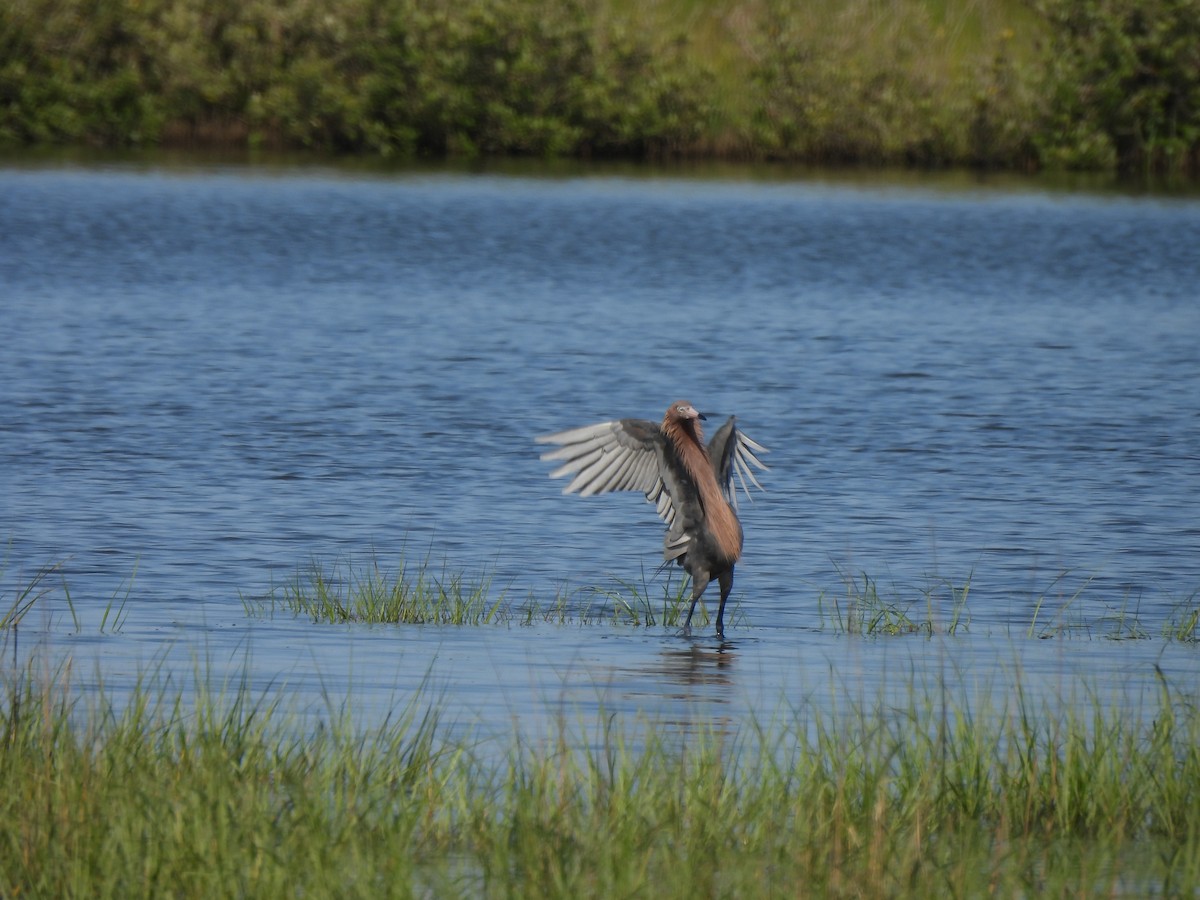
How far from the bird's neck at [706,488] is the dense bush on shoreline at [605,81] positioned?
30.2m

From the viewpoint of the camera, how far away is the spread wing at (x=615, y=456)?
866 cm

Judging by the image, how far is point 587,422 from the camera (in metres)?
15.9

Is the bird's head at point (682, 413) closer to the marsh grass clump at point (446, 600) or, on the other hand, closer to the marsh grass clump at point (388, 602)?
the marsh grass clump at point (446, 600)

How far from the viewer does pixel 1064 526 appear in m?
11.8

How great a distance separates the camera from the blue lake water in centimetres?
829

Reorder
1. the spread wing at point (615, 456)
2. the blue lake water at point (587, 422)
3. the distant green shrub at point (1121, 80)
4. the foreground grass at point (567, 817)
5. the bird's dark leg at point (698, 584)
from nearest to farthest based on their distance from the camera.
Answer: the foreground grass at point (567, 817)
the blue lake water at point (587, 422)
the spread wing at point (615, 456)
the bird's dark leg at point (698, 584)
the distant green shrub at point (1121, 80)

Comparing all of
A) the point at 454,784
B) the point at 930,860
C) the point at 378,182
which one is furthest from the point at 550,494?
the point at 378,182

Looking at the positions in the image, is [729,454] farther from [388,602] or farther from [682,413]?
[388,602]

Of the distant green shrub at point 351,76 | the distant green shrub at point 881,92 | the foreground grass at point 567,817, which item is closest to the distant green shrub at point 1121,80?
the distant green shrub at point 881,92

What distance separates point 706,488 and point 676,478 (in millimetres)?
139

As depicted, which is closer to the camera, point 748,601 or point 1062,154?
point 748,601

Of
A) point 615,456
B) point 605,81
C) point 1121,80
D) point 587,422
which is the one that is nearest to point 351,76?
point 605,81

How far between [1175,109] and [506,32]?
12.4 metres

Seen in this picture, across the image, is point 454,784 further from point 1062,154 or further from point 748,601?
point 1062,154
